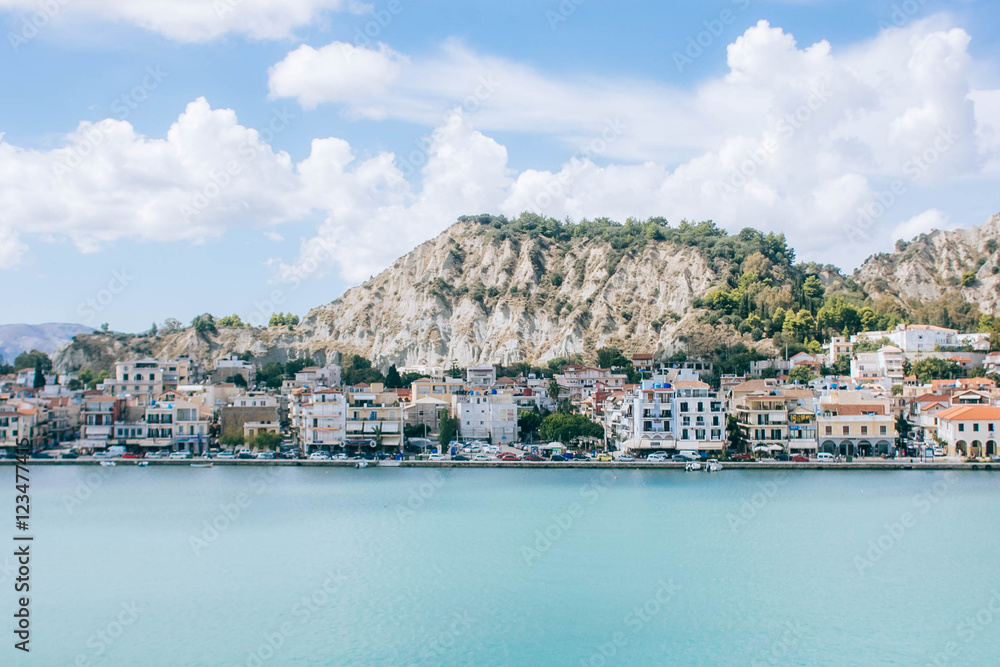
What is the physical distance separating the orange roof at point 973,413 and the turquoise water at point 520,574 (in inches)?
240

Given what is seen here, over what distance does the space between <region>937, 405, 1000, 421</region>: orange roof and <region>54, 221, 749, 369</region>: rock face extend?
29.3m

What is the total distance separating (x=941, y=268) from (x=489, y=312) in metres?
46.8

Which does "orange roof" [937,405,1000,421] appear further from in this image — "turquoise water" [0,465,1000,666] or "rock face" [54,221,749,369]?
"rock face" [54,221,749,369]

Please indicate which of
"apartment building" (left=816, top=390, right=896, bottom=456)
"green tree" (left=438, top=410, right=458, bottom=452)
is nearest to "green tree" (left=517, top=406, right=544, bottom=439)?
"green tree" (left=438, top=410, right=458, bottom=452)

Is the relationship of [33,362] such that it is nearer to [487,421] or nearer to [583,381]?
[583,381]

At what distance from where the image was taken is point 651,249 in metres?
80.8

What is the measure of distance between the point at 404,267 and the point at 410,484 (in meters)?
63.2

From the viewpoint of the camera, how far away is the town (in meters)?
36.1

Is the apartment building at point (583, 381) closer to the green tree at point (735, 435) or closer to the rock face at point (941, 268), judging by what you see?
the green tree at point (735, 435)

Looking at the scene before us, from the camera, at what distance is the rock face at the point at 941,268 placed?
8019 cm

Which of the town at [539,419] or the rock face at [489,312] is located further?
the rock face at [489,312]

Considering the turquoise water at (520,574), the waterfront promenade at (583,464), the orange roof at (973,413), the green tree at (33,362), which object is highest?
the green tree at (33,362)

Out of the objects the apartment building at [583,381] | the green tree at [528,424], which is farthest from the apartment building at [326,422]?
the apartment building at [583,381]

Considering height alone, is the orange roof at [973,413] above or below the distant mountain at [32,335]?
below
